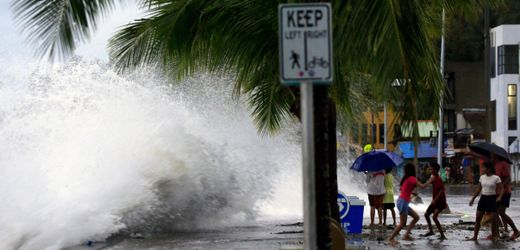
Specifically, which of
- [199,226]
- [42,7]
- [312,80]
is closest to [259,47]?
[42,7]

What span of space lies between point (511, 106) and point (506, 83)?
1.68m

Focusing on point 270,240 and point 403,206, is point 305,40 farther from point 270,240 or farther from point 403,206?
point 270,240

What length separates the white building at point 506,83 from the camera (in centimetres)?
6531

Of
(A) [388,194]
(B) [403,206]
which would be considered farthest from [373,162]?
(B) [403,206]

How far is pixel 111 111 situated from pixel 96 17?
12836 millimetres

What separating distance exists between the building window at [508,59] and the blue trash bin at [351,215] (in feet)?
165

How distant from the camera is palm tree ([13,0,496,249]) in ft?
28.2

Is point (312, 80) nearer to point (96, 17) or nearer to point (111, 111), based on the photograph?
point (96, 17)

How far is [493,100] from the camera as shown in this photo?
6806 cm

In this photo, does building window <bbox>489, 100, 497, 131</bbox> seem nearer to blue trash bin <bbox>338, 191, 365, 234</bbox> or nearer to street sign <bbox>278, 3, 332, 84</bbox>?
blue trash bin <bbox>338, 191, 365, 234</bbox>

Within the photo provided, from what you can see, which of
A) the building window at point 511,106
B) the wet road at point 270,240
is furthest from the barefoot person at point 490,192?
the building window at point 511,106

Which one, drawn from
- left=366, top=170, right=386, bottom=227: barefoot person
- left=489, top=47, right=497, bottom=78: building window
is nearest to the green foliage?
left=366, top=170, right=386, bottom=227: barefoot person

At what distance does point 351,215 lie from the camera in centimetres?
1767

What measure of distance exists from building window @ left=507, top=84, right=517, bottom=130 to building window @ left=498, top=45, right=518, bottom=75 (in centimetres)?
107
